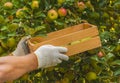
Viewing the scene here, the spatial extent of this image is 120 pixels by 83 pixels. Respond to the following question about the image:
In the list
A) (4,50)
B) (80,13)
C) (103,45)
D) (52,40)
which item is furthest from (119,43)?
(4,50)

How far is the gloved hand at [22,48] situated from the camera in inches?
90.7

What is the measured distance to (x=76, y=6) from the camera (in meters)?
2.44

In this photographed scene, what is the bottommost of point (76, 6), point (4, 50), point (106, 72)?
point (106, 72)

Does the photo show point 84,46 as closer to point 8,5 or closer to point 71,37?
point 71,37

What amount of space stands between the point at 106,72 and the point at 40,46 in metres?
0.51

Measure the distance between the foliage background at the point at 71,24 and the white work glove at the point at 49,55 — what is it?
0.38 ft

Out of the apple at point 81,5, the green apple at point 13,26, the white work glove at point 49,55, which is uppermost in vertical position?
the apple at point 81,5

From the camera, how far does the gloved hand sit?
7.55 ft

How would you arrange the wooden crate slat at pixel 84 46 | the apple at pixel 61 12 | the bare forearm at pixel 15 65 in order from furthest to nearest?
the apple at pixel 61 12 < the wooden crate slat at pixel 84 46 < the bare forearm at pixel 15 65

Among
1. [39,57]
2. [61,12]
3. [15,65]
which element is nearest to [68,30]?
[61,12]

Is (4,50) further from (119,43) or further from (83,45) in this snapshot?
(119,43)

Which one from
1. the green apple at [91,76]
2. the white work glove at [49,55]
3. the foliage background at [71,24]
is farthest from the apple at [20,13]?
the green apple at [91,76]

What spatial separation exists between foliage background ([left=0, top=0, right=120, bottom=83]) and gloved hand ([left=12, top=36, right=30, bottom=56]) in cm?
5

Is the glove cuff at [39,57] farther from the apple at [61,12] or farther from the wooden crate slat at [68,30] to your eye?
the apple at [61,12]
